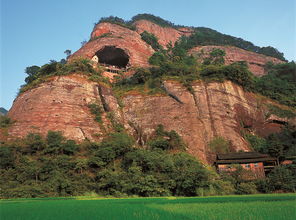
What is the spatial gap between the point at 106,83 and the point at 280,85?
28.3m

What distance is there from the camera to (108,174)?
18984 millimetres

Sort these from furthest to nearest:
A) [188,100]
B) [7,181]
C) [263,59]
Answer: [263,59], [188,100], [7,181]

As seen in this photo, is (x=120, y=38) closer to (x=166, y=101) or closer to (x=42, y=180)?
(x=166, y=101)

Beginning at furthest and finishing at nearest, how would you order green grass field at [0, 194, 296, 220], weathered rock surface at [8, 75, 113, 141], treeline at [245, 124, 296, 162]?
weathered rock surface at [8, 75, 113, 141] < treeline at [245, 124, 296, 162] < green grass field at [0, 194, 296, 220]

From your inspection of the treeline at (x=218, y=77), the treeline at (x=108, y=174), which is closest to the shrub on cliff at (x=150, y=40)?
the treeline at (x=218, y=77)

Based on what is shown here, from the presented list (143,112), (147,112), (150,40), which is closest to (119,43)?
(150,40)

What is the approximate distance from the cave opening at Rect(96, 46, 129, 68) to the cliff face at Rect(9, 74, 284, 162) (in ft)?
63.3

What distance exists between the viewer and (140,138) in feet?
96.1

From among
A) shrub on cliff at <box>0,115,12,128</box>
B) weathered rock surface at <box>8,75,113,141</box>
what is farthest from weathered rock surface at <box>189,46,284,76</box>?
shrub on cliff at <box>0,115,12,128</box>

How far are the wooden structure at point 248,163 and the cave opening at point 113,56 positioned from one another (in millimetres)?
34401

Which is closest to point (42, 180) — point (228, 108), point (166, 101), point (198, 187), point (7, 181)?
point (7, 181)

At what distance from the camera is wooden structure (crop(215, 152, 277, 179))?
→ 22.3 m

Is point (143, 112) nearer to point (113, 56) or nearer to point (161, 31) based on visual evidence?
point (113, 56)

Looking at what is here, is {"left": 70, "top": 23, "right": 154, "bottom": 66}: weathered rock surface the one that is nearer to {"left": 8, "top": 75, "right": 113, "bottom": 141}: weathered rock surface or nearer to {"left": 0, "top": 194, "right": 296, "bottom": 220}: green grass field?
{"left": 8, "top": 75, "right": 113, "bottom": 141}: weathered rock surface
